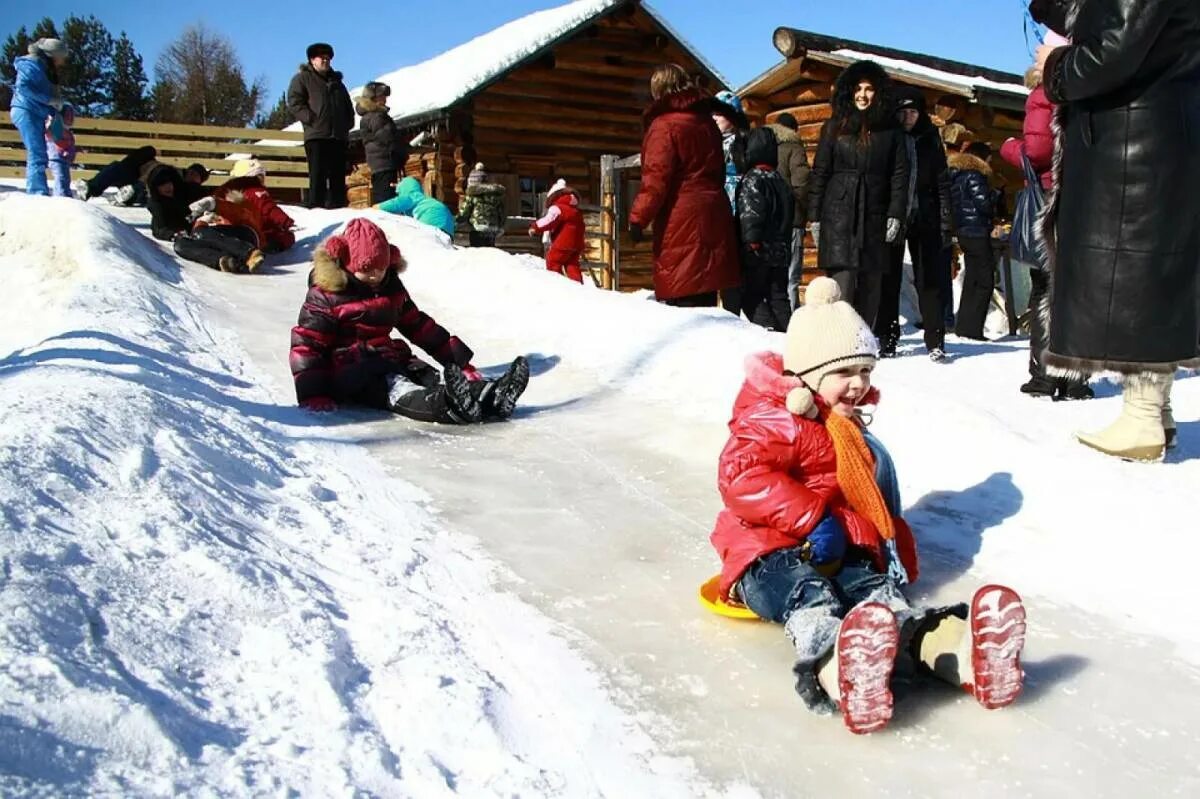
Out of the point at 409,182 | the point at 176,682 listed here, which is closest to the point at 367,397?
the point at 176,682

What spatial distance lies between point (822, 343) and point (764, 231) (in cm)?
426

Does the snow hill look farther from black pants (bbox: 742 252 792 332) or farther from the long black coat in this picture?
black pants (bbox: 742 252 792 332)

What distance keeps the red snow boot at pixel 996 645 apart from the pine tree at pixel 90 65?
50.4 metres

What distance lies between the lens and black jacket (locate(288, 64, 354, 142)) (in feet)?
35.3

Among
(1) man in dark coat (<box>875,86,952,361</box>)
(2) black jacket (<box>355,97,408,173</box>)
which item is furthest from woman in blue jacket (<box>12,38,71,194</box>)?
(1) man in dark coat (<box>875,86,952,361</box>)

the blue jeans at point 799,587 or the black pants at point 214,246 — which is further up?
the black pants at point 214,246

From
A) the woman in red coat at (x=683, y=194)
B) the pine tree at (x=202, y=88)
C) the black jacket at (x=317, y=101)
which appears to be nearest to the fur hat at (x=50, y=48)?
the black jacket at (x=317, y=101)

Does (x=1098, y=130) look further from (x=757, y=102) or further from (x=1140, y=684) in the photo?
(x=757, y=102)

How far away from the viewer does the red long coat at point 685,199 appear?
5910mm

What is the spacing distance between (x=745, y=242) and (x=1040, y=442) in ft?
10.6

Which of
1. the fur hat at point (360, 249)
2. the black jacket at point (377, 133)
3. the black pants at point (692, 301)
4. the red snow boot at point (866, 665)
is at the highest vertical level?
the black jacket at point (377, 133)

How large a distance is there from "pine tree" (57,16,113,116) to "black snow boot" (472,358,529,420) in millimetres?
47541

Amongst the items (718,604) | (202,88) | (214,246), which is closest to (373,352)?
(718,604)

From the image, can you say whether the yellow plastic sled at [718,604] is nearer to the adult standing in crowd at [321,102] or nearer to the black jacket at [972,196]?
the black jacket at [972,196]
